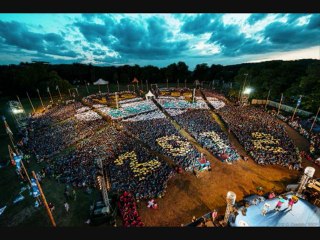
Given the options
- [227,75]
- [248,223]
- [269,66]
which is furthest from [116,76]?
[248,223]

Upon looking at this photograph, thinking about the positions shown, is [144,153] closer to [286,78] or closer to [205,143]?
[205,143]

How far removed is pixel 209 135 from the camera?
2598 cm

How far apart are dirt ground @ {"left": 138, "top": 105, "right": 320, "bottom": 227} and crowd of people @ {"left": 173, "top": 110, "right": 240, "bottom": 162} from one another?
127 centimetres

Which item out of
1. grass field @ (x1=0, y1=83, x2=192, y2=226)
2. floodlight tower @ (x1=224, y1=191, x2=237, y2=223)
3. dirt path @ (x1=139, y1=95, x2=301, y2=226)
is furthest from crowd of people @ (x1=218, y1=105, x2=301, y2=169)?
grass field @ (x1=0, y1=83, x2=192, y2=226)

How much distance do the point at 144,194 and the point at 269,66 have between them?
5401 cm

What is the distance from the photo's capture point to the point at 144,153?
21.3 meters

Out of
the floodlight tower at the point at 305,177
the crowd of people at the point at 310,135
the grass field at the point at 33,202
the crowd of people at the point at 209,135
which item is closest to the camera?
the grass field at the point at 33,202

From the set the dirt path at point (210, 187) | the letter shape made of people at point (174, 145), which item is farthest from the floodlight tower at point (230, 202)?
the letter shape made of people at point (174, 145)

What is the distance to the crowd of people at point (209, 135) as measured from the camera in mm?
21603

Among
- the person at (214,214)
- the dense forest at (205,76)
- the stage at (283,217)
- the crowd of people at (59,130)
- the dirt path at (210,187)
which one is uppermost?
the dense forest at (205,76)

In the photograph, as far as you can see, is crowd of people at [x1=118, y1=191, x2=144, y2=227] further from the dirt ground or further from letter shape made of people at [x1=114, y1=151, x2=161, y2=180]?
letter shape made of people at [x1=114, y1=151, x2=161, y2=180]

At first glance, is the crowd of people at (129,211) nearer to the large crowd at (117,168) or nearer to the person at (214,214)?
the large crowd at (117,168)

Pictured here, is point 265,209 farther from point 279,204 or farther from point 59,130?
point 59,130

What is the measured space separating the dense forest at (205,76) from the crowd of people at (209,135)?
17494 millimetres
